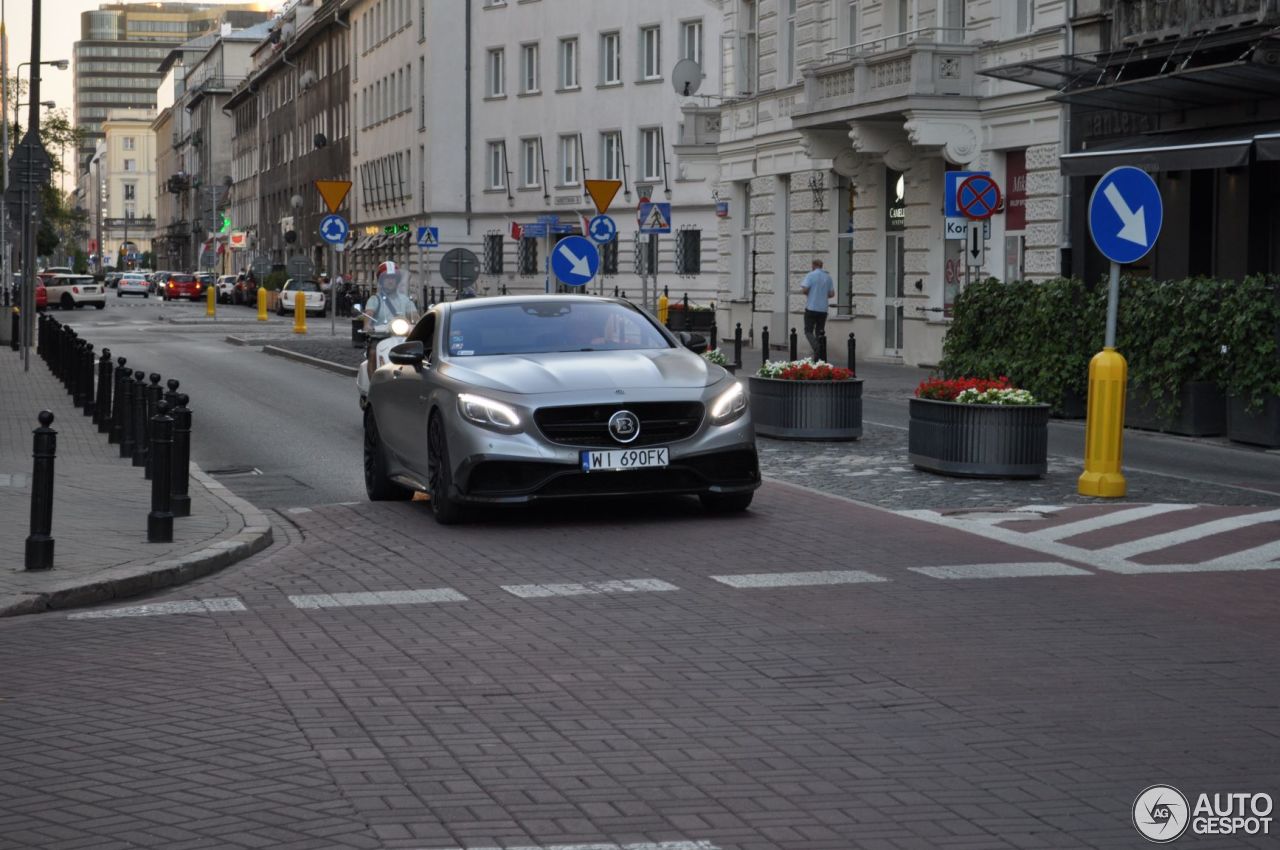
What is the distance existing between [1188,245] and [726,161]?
19315 millimetres

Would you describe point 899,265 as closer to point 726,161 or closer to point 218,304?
point 726,161

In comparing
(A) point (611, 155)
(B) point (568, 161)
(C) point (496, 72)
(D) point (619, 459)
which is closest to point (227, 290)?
(C) point (496, 72)

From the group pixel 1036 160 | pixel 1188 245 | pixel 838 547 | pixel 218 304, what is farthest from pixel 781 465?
pixel 218 304

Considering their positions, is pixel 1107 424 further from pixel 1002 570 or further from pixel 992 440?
pixel 1002 570

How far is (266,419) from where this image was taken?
23203mm

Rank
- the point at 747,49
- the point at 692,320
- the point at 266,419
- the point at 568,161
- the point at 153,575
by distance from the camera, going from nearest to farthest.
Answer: the point at 153,575 → the point at 266,419 → the point at 747,49 → the point at 692,320 → the point at 568,161

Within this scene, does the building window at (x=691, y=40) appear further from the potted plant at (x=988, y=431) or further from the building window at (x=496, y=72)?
the potted plant at (x=988, y=431)

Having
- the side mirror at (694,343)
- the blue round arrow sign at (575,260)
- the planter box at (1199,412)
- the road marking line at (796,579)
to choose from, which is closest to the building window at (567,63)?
the blue round arrow sign at (575,260)

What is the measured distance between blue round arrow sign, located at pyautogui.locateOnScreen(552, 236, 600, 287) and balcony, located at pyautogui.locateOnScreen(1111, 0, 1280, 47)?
799 cm

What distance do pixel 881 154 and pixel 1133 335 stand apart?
1605 centimetres

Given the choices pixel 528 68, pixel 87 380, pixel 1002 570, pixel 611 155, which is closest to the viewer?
pixel 1002 570

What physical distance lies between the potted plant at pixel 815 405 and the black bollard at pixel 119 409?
5.89 metres

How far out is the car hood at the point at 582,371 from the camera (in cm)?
1240

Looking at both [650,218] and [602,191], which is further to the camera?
[650,218]
